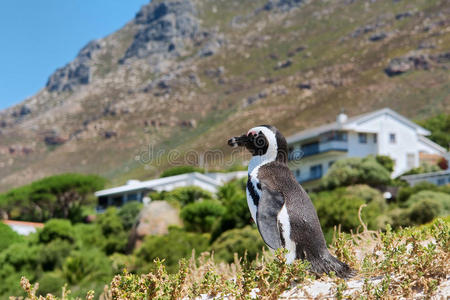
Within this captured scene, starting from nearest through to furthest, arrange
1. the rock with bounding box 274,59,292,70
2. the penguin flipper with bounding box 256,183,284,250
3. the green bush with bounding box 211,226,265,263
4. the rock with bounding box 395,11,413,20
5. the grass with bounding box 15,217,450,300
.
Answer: the grass with bounding box 15,217,450,300, the penguin flipper with bounding box 256,183,284,250, the green bush with bounding box 211,226,265,263, the rock with bounding box 395,11,413,20, the rock with bounding box 274,59,292,70

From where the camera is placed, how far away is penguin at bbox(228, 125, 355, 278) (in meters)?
4.74

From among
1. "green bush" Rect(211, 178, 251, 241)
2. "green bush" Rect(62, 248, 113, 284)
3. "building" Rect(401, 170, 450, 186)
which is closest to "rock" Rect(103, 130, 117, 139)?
"building" Rect(401, 170, 450, 186)

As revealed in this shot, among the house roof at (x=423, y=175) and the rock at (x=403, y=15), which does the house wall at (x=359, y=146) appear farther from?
the rock at (x=403, y=15)

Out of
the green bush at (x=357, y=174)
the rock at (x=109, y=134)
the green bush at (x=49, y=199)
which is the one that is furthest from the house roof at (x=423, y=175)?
the rock at (x=109, y=134)

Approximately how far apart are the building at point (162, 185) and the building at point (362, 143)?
6.03 m

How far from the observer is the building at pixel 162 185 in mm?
48125

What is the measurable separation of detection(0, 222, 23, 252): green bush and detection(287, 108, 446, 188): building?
21718 millimetres

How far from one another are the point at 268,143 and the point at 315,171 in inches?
1591

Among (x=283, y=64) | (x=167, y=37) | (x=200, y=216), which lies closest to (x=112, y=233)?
(x=200, y=216)

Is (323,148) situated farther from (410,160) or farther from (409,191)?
(409,191)

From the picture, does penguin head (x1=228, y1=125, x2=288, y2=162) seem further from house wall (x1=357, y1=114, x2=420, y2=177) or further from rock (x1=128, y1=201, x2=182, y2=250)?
house wall (x1=357, y1=114, x2=420, y2=177)

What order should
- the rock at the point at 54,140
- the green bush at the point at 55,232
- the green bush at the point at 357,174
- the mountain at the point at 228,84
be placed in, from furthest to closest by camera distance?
the rock at the point at 54,140
the mountain at the point at 228,84
the green bush at the point at 357,174
the green bush at the point at 55,232

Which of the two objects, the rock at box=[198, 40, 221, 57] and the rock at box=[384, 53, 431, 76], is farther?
the rock at box=[198, 40, 221, 57]

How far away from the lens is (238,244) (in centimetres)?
2139
